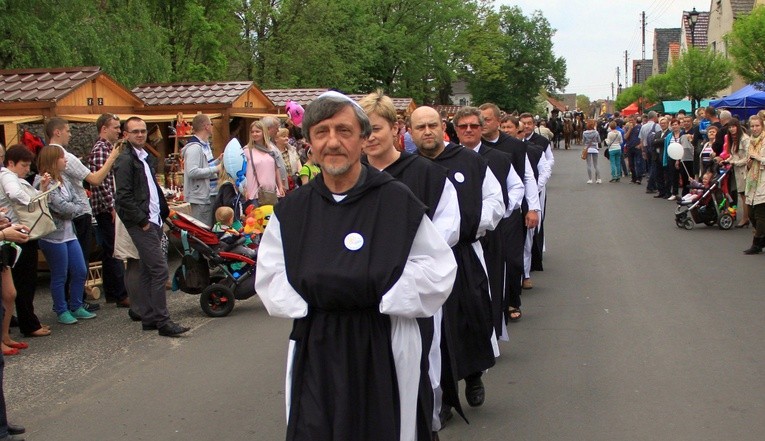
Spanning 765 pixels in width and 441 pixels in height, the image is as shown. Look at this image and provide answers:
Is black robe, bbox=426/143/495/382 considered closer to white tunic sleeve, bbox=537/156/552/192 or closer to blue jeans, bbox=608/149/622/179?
white tunic sleeve, bbox=537/156/552/192

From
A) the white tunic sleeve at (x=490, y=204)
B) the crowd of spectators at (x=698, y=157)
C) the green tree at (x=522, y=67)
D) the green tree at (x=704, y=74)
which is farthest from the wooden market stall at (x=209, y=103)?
the green tree at (x=522, y=67)

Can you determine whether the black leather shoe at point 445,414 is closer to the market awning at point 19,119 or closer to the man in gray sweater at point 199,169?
the man in gray sweater at point 199,169

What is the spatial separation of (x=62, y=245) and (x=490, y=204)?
4575 millimetres

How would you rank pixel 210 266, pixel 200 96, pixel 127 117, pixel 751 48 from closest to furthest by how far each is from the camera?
1. pixel 210 266
2. pixel 127 117
3. pixel 200 96
4. pixel 751 48

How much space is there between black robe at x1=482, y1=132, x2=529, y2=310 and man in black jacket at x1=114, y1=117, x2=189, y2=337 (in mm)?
3037

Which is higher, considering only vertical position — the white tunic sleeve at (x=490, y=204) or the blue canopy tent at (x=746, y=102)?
the blue canopy tent at (x=746, y=102)

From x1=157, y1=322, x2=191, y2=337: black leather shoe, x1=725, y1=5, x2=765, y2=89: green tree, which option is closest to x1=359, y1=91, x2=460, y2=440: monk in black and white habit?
x1=157, y1=322, x2=191, y2=337: black leather shoe

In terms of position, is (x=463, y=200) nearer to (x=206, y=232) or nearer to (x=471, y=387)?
(x=471, y=387)

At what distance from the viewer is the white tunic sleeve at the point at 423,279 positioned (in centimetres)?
362

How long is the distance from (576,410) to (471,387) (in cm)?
69

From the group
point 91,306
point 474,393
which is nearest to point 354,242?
point 474,393

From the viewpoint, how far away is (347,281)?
3.59 meters

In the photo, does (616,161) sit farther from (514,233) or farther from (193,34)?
(514,233)

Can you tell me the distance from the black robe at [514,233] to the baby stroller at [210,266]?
2659mm
